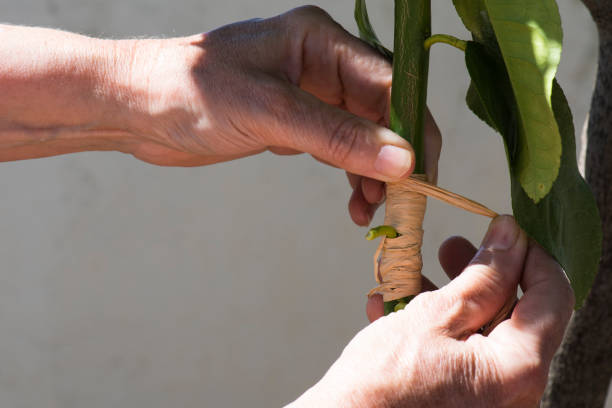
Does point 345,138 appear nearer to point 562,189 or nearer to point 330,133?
point 330,133

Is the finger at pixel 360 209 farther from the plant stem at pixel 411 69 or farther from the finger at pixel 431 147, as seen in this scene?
the plant stem at pixel 411 69

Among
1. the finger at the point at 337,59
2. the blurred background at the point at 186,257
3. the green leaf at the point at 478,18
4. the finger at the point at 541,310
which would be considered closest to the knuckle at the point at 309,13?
the finger at the point at 337,59

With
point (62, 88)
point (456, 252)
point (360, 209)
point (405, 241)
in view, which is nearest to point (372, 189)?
point (360, 209)

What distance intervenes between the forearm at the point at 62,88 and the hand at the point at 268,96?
0.07 ft

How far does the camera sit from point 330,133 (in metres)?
0.57

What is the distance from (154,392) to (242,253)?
16.2 inches

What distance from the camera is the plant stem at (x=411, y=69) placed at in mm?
490

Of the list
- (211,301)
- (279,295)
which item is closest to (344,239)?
(279,295)

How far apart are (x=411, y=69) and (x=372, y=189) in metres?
0.30

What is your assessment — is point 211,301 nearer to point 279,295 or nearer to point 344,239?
point 279,295

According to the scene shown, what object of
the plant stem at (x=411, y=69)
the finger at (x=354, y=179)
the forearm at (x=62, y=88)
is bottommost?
the finger at (x=354, y=179)

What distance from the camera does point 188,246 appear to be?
159 cm

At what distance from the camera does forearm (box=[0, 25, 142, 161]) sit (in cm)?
68

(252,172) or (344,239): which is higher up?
(252,172)
